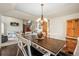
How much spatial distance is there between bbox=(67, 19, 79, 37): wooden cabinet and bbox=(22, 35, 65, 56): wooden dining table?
180 millimetres

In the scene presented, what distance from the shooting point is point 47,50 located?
5.27 ft

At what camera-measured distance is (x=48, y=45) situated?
1.66 meters

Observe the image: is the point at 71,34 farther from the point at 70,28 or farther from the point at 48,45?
the point at 48,45

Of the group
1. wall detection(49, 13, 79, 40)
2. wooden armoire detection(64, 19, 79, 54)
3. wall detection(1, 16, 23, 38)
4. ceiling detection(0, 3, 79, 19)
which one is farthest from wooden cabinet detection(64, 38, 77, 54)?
wall detection(1, 16, 23, 38)

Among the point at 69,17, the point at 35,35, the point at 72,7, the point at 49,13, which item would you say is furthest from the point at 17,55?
the point at 72,7

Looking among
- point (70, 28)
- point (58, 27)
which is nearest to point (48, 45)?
point (58, 27)

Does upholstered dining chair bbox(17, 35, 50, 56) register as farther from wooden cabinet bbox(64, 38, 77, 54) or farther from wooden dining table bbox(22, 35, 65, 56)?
wooden cabinet bbox(64, 38, 77, 54)

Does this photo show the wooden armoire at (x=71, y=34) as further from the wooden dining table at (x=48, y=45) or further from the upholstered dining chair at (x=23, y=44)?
the upholstered dining chair at (x=23, y=44)

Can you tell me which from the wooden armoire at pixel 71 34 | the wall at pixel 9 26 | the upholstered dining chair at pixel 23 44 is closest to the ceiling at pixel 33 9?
Result: the wall at pixel 9 26

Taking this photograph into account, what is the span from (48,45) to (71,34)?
1.34ft

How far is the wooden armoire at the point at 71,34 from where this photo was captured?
1661 mm

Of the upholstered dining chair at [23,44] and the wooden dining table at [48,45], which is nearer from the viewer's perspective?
the wooden dining table at [48,45]

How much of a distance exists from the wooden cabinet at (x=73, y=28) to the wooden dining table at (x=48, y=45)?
18 centimetres

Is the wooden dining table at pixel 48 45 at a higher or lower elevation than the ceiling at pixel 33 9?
lower
